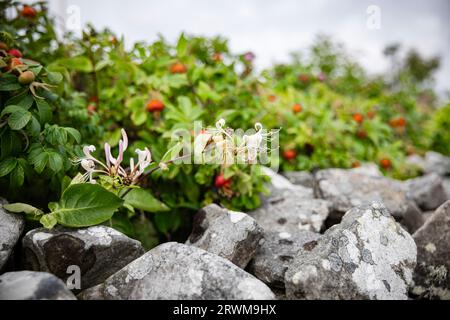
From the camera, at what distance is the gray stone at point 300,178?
342 centimetres

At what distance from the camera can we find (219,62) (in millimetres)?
2990

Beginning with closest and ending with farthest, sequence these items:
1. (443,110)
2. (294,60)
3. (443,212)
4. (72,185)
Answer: (72,185) → (443,212) → (294,60) → (443,110)

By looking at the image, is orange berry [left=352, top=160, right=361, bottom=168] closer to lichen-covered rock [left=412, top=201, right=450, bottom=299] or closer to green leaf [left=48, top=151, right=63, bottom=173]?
lichen-covered rock [left=412, top=201, right=450, bottom=299]

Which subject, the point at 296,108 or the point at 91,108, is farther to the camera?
the point at 296,108

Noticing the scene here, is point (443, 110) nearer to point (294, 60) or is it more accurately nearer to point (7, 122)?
point (294, 60)

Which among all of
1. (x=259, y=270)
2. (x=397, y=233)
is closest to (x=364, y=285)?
(x=397, y=233)

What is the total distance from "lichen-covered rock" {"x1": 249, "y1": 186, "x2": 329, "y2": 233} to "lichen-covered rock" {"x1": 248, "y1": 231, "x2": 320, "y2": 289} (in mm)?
226

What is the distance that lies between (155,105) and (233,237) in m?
1.22

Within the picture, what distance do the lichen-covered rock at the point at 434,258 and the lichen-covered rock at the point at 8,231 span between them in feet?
7.31

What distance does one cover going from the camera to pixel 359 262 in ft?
5.28

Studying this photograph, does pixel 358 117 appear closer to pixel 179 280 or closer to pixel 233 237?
pixel 233 237

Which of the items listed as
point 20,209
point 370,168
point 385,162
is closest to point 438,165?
point 385,162

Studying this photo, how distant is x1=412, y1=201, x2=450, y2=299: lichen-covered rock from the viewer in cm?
196
